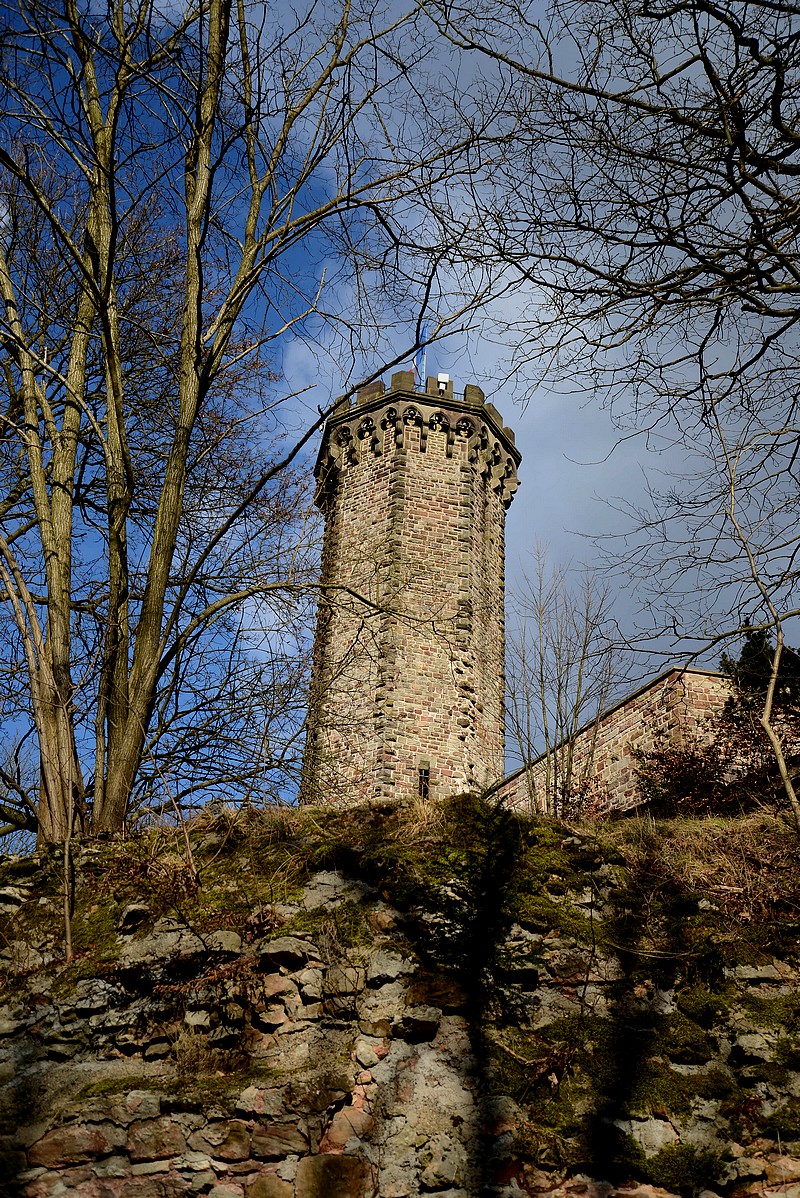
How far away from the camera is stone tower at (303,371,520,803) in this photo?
17.5m

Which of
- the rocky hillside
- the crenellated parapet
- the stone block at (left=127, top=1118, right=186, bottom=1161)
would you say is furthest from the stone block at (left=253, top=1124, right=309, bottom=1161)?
the crenellated parapet

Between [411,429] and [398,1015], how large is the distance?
58.5 feet

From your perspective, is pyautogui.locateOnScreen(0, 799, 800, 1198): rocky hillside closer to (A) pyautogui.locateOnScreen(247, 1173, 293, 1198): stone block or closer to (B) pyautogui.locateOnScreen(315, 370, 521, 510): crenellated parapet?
(A) pyautogui.locateOnScreen(247, 1173, 293, 1198): stone block

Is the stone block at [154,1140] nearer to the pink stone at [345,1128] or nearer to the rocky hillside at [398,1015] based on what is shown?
Answer: the rocky hillside at [398,1015]

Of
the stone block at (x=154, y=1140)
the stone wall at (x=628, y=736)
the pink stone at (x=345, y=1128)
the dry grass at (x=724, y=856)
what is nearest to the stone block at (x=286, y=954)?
the pink stone at (x=345, y=1128)

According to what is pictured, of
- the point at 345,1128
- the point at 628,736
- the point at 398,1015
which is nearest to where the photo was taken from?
the point at 345,1128

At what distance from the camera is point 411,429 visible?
2102cm

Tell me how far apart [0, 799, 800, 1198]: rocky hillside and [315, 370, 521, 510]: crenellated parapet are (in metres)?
16.5

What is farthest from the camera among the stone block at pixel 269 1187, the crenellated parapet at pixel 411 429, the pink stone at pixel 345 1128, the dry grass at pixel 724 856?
the crenellated parapet at pixel 411 429

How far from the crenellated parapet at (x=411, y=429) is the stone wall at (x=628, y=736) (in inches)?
353

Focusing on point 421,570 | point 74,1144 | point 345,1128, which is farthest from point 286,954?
point 421,570

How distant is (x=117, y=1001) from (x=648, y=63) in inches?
204

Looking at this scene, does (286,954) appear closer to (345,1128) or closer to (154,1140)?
(345,1128)

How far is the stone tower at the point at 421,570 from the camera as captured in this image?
57.4ft
